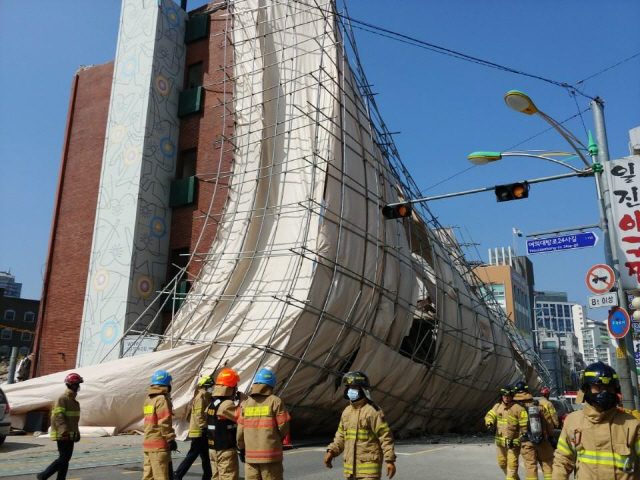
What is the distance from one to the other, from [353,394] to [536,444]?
3778mm

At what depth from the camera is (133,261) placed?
20156 mm

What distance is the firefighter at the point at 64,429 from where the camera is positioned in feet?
25.0

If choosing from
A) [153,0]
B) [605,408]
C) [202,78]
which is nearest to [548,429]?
[605,408]

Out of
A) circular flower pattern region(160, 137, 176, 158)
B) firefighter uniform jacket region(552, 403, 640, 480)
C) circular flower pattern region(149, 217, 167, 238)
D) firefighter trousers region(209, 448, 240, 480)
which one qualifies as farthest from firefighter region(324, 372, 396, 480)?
circular flower pattern region(160, 137, 176, 158)

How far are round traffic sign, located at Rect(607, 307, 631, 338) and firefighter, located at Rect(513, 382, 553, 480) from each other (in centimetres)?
242

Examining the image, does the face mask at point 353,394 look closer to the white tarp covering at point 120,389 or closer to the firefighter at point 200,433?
the firefighter at point 200,433

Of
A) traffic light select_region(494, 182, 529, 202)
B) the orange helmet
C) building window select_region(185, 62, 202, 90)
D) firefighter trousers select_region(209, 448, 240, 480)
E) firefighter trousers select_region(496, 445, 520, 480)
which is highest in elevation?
building window select_region(185, 62, 202, 90)

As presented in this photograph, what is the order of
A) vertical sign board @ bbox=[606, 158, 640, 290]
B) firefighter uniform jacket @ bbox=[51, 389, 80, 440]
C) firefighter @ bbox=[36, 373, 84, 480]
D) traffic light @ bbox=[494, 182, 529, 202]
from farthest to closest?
traffic light @ bbox=[494, 182, 529, 202], vertical sign board @ bbox=[606, 158, 640, 290], firefighter uniform jacket @ bbox=[51, 389, 80, 440], firefighter @ bbox=[36, 373, 84, 480]

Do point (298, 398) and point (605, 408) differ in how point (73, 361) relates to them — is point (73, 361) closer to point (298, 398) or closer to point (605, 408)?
point (298, 398)

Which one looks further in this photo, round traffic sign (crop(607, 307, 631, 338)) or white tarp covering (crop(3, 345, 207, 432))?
white tarp covering (crop(3, 345, 207, 432))

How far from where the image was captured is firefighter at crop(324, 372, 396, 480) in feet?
18.8

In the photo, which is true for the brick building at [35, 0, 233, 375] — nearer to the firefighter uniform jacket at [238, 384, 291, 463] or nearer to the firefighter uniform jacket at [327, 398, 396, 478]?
the firefighter uniform jacket at [238, 384, 291, 463]

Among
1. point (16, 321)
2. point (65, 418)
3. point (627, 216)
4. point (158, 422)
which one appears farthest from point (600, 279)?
point (16, 321)

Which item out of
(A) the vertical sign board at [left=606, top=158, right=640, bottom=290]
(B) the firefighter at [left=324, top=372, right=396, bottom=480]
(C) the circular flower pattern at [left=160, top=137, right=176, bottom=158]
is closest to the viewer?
(B) the firefighter at [left=324, top=372, right=396, bottom=480]
